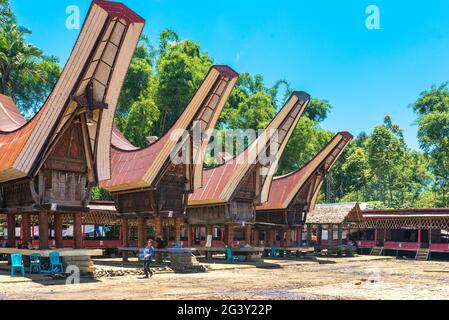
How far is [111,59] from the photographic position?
19703 mm

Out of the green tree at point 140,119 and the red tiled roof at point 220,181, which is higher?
the green tree at point 140,119

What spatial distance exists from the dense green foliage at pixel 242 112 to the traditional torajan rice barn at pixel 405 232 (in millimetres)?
12422

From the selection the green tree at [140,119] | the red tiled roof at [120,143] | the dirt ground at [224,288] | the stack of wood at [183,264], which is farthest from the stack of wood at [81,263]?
the green tree at [140,119]

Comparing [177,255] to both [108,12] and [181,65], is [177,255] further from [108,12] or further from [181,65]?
[181,65]

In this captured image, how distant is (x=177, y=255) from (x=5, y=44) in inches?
924

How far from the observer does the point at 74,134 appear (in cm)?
2047

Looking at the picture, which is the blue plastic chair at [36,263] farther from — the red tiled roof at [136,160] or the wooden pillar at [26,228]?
the red tiled roof at [136,160]

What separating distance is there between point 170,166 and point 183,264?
4646 mm

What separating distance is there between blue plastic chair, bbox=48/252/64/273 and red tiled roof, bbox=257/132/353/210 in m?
19.3

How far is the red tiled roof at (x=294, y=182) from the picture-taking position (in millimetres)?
34853

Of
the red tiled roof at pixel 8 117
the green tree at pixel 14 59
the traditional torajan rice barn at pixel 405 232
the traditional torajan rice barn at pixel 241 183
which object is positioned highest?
the green tree at pixel 14 59

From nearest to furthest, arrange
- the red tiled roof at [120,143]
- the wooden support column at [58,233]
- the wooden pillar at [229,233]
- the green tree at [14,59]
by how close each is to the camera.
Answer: the wooden support column at [58,233] → the red tiled roof at [120,143] → the wooden pillar at [229,233] → the green tree at [14,59]

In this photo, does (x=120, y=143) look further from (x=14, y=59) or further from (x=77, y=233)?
(x=14, y=59)
